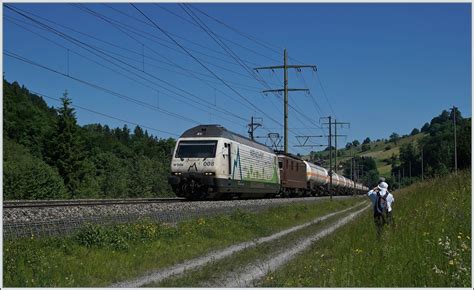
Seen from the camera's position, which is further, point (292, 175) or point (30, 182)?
point (30, 182)

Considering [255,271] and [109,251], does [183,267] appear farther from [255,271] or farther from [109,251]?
[109,251]

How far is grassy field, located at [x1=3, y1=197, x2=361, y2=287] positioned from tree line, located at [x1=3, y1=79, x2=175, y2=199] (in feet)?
124

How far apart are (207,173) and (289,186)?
67.2 ft

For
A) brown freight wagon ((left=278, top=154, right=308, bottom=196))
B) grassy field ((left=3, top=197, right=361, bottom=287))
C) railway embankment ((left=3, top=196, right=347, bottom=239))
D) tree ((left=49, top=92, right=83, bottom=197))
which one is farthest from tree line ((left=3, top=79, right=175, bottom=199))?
grassy field ((left=3, top=197, right=361, bottom=287))

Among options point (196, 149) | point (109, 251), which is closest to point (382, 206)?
point (109, 251)

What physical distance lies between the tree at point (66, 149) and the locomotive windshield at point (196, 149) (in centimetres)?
4918

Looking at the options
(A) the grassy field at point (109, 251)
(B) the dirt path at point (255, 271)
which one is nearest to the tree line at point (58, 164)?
(A) the grassy field at point (109, 251)

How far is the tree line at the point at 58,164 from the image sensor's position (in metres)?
55.0

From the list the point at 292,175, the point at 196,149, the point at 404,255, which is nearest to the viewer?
the point at 404,255

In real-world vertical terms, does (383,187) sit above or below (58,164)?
below

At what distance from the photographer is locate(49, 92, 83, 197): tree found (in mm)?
77688

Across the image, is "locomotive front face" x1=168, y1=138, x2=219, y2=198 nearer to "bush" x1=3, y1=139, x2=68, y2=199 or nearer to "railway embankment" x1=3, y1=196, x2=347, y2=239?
"railway embankment" x1=3, y1=196, x2=347, y2=239

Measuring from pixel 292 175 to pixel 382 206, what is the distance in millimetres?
35961

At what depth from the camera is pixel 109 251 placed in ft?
42.6
